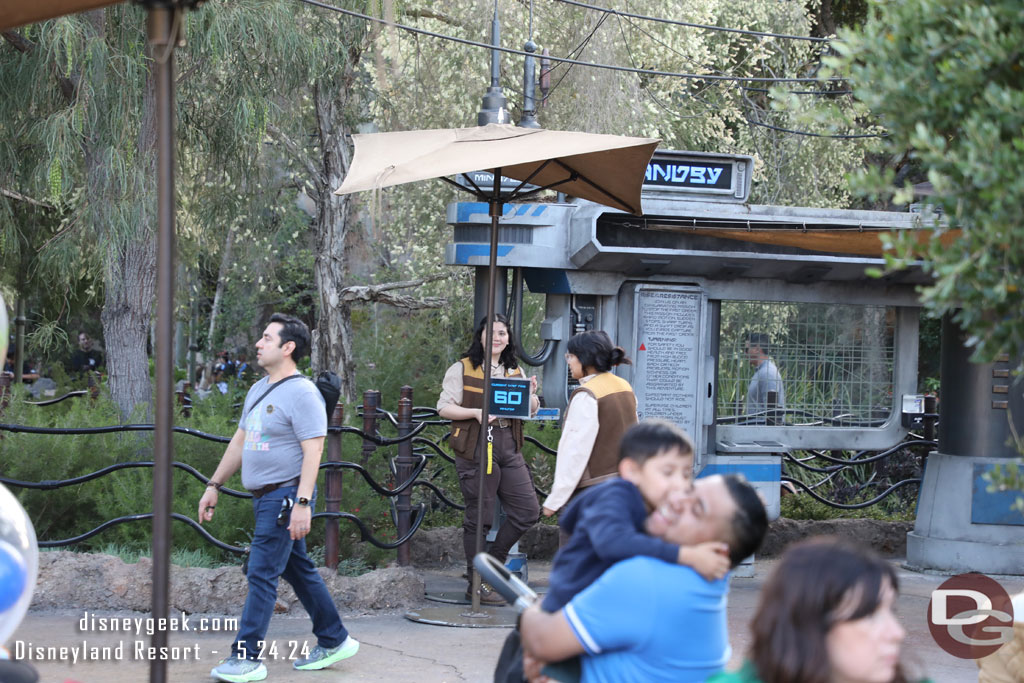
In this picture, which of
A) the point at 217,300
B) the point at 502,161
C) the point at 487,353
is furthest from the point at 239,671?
the point at 217,300

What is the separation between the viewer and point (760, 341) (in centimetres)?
848

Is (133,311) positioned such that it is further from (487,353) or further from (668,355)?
(668,355)

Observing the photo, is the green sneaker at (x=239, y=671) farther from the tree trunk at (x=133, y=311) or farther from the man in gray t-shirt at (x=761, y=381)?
the man in gray t-shirt at (x=761, y=381)

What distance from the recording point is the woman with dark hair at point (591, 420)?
5555 millimetres

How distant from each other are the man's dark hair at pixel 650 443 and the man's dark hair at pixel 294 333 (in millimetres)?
2465

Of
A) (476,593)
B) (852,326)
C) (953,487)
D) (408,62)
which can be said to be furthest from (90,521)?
(408,62)

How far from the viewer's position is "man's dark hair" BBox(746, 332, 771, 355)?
845 centimetres

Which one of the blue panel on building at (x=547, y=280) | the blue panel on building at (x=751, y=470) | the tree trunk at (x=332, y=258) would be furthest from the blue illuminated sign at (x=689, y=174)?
the tree trunk at (x=332, y=258)

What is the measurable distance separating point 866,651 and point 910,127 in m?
1.36

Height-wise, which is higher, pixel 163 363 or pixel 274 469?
pixel 163 363

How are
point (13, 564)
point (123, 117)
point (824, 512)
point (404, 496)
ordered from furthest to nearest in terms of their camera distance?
point (824, 512) → point (123, 117) → point (404, 496) → point (13, 564)

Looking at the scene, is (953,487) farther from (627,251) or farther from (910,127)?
(910,127)

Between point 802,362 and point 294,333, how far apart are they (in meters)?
4.62

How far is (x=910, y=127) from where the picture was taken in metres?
2.81
